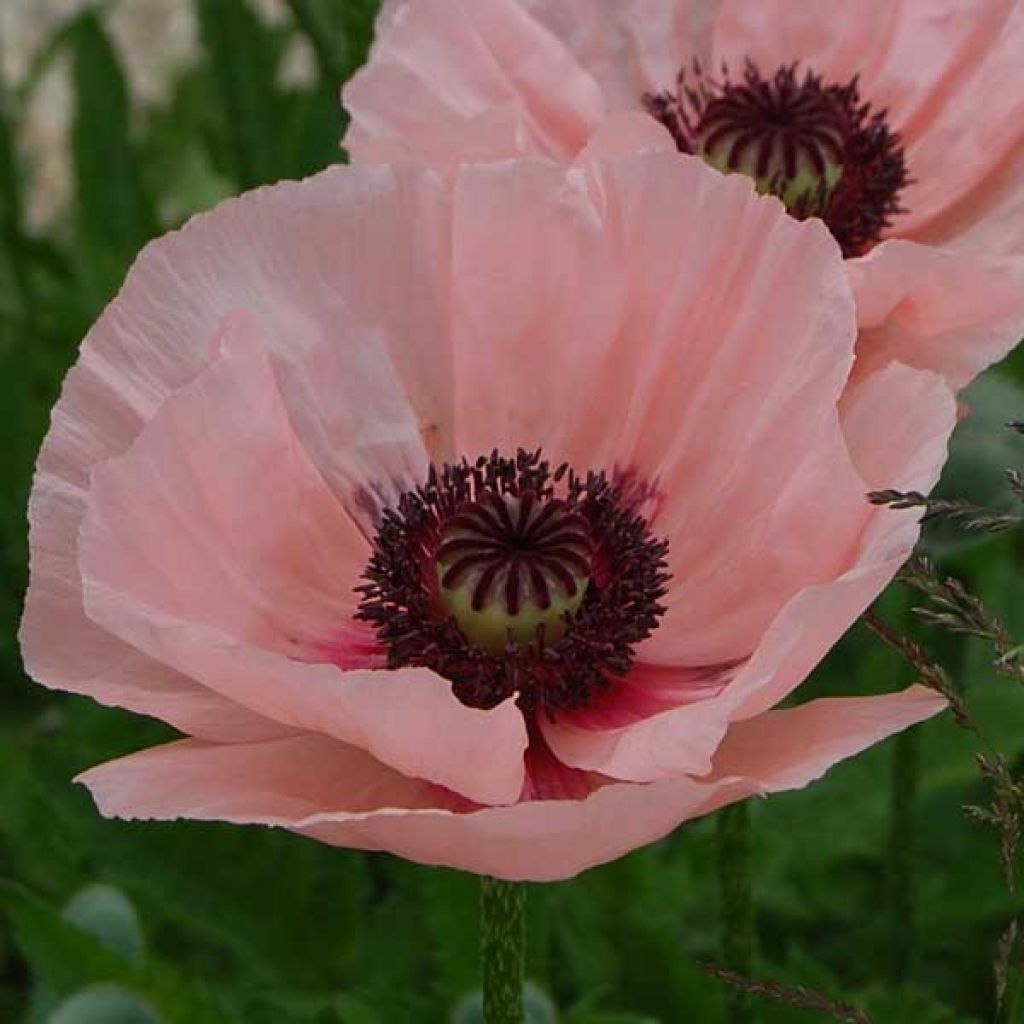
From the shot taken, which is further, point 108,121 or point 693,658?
point 108,121

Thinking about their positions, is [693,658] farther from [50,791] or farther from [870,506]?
[50,791]

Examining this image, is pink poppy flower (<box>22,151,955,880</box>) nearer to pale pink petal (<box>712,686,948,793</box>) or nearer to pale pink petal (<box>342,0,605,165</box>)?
pale pink petal (<box>712,686,948,793</box>)

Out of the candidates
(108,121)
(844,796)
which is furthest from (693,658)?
(108,121)

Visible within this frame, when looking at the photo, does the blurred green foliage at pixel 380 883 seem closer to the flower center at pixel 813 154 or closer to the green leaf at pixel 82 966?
the green leaf at pixel 82 966

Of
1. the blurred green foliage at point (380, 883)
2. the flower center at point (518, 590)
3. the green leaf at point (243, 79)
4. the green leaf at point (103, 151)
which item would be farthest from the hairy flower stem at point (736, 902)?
the green leaf at point (103, 151)

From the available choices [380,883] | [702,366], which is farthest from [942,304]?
[380,883]

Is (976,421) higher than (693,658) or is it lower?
higher

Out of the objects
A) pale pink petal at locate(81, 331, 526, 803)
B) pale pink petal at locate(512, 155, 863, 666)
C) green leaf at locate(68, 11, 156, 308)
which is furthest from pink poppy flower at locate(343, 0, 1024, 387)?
green leaf at locate(68, 11, 156, 308)
